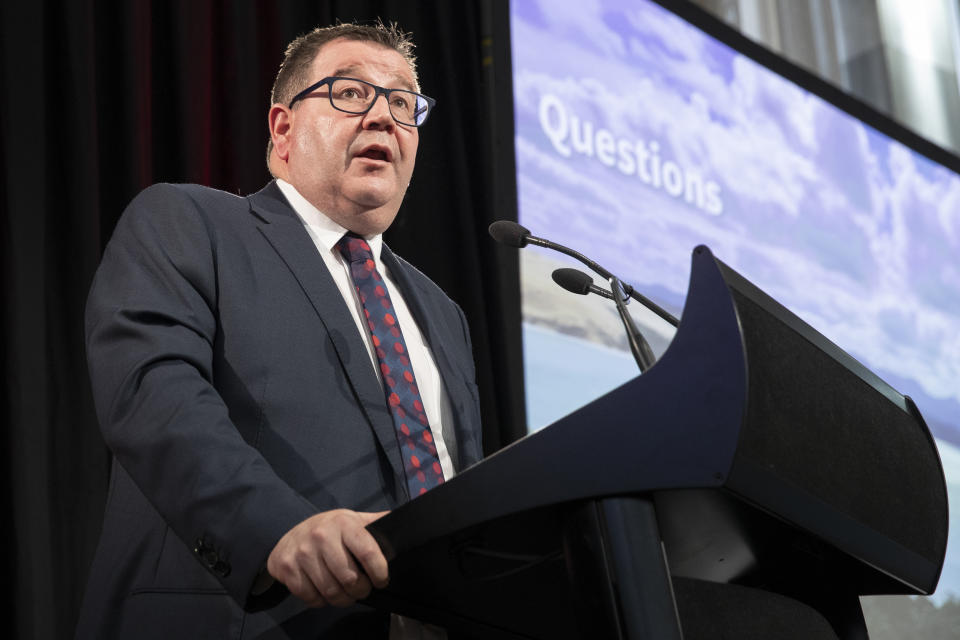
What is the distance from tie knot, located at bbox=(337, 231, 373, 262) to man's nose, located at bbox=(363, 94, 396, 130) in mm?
233

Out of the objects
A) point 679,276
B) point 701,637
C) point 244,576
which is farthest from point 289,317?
point 679,276

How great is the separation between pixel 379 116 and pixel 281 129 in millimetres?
→ 216

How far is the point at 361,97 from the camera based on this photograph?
1.86 metres

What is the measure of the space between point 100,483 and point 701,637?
5.17 ft

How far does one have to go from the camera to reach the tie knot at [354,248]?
165 centimetres

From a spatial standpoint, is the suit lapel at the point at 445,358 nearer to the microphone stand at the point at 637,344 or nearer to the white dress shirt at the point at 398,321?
the white dress shirt at the point at 398,321

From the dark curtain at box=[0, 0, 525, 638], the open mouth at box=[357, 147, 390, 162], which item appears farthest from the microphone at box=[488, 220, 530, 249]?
the dark curtain at box=[0, 0, 525, 638]

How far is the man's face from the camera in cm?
177

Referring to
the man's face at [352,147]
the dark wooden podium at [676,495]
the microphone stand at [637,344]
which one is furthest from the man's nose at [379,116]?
the dark wooden podium at [676,495]

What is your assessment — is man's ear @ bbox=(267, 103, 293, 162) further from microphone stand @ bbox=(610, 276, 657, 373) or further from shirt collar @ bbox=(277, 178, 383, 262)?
microphone stand @ bbox=(610, 276, 657, 373)

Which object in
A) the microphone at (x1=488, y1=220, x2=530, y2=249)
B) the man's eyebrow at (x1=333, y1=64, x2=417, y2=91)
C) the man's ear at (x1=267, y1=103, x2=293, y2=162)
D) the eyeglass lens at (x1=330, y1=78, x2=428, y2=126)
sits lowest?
the microphone at (x1=488, y1=220, x2=530, y2=249)

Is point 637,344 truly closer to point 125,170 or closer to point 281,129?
point 281,129

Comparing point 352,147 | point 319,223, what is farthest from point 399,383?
point 352,147

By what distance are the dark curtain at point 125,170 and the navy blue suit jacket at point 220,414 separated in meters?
0.84
